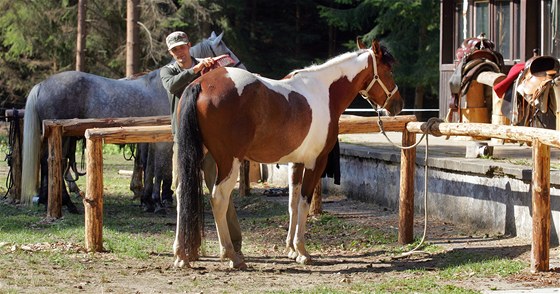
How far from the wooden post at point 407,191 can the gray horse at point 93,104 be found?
2.75 metres

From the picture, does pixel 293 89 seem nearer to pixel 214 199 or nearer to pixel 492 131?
pixel 214 199

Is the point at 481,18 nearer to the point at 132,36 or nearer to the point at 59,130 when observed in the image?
the point at 132,36

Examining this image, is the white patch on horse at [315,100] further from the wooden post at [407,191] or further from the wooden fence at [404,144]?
the wooden post at [407,191]

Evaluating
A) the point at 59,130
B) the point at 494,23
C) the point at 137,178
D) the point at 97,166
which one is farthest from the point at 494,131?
the point at 494,23

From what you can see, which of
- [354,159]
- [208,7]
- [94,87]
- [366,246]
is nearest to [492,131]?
[366,246]

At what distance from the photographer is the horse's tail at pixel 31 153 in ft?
38.5

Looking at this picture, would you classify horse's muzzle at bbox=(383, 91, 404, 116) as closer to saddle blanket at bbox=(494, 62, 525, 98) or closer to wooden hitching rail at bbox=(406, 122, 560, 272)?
wooden hitching rail at bbox=(406, 122, 560, 272)

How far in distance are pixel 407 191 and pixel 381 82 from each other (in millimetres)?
1213

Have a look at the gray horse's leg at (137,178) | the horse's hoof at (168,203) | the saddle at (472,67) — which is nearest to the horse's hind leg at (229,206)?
the horse's hoof at (168,203)

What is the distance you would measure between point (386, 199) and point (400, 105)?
3.02 meters

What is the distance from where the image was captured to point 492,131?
8.12 metres

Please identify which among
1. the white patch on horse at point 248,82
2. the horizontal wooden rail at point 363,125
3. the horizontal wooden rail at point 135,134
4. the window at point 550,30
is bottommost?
the horizontal wooden rail at point 135,134

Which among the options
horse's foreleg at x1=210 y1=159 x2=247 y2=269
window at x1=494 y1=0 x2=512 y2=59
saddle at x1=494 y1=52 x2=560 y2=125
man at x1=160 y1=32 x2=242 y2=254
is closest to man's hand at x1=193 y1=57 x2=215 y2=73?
man at x1=160 y1=32 x2=242 y2=254

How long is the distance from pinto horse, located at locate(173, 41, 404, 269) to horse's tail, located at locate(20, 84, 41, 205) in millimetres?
4098
